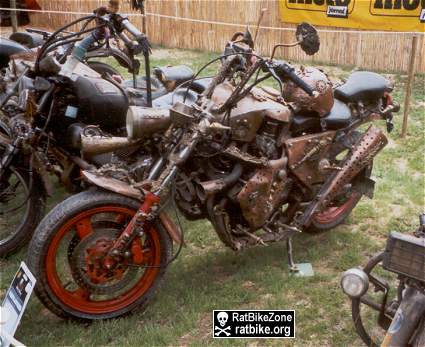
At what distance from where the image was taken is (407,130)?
6.37 m

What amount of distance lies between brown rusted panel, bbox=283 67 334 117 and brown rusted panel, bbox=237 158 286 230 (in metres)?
0.38

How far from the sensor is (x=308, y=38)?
299 centimetres

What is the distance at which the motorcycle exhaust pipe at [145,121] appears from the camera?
2.95 m

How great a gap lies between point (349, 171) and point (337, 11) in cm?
596

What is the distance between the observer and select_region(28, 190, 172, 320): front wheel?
2.89 m

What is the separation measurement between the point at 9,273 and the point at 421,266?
2.65 meters

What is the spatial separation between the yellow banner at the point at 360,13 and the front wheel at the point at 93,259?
6633mm

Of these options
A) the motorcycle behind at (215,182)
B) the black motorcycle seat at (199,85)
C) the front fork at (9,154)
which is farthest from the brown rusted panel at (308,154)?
the front fork at (9,154)

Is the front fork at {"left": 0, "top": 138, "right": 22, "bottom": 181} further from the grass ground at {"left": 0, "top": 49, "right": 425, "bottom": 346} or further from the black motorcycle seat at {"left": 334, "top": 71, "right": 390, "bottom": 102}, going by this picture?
the black motorcycle seat at {"left": 334, "top": 71, "right": 390, "bottom": 102}

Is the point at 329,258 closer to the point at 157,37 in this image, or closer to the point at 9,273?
the point at 9,273

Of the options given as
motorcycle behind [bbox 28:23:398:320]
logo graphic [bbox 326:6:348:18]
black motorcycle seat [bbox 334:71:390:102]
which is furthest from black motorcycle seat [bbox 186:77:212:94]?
logo graphic [bbox 326:6:348:18]

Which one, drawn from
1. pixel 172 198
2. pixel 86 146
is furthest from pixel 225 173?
pixel 86 146

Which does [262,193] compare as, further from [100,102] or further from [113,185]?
[100,102]

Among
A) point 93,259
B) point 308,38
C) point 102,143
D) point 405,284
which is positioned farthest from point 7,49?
point 405,284
